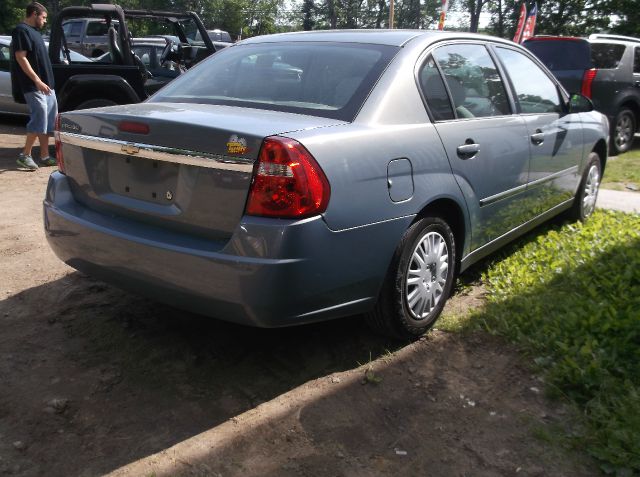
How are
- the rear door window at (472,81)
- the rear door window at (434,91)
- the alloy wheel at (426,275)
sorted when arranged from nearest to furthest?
the alloy wheel at (426,275) → the rear door window at (434,91) → the rear door window at (472,81)

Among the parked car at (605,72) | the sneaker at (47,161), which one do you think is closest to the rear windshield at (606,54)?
the parked car at (605,72)

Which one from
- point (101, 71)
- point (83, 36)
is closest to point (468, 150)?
point (101, 71)

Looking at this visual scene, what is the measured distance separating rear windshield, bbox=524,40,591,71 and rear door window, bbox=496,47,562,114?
5821mm

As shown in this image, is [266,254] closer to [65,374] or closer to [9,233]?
[65,374]

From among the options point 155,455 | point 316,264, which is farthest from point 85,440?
point 316,264

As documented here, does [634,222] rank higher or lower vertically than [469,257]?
lower

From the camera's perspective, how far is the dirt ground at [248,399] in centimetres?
239

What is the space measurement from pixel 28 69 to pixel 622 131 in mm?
9074

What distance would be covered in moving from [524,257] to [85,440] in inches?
129

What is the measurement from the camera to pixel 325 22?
200 ft

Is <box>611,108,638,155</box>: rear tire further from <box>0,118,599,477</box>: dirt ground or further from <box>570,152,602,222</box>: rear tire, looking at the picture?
<box>0,118,599,477</box>: dirt ground

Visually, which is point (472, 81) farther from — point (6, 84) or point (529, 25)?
point (529, 25)

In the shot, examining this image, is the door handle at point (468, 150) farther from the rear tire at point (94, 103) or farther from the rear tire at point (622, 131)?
the rear tire at point (622, 131)

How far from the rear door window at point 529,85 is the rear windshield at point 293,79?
1374mm
